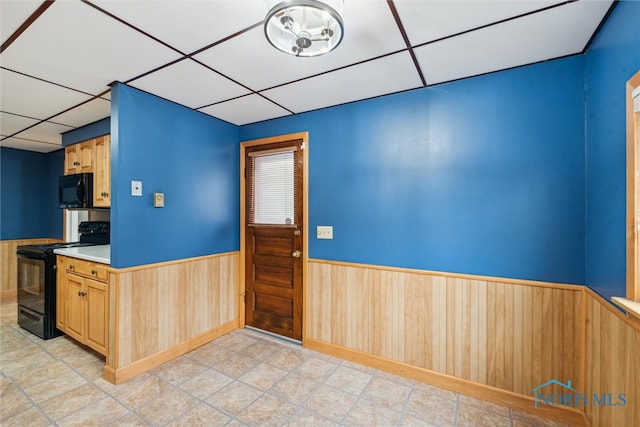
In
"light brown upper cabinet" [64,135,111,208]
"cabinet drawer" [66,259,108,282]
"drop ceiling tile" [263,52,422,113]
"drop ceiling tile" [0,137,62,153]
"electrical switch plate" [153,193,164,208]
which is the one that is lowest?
"cabinet drawer" [66,259,108,282]

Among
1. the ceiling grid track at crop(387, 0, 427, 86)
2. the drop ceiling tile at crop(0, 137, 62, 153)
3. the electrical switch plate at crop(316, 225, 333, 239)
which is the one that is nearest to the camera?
the ceiling grid track at crop(387, 0, 427, 86)

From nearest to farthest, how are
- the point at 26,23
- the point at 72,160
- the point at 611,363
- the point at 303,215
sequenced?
1. the point at 611,363
2. the point at 26,23
3. the point at 303,215
4. the point at 72,160

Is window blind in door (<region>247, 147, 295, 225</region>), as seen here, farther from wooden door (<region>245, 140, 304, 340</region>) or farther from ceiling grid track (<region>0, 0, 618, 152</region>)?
ceiling grid track (<region>0, 0, 618, 152</region>)

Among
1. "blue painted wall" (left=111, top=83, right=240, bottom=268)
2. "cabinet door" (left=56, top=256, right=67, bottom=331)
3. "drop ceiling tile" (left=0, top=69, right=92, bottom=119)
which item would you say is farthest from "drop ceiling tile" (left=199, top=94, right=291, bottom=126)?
"cabinet door" (left=56, top=256, right=67, bottom=331)

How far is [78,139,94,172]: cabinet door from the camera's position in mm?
3324

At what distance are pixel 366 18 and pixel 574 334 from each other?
2426 mm

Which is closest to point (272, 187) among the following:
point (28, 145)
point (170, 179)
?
point (170, 179)

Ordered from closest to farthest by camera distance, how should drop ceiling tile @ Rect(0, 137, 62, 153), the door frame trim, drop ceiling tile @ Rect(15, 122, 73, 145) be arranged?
the door frame trim, drop ceiling tile @ Rect(15, 122, 73, 145), drop ceiling tile @ Rect(0, 137, 62, 153)

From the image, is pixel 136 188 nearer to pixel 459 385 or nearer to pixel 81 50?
pixel 81 50

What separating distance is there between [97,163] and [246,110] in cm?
182

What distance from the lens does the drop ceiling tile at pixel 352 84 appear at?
209cm

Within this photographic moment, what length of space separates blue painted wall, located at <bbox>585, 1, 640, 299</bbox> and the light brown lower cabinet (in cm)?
356

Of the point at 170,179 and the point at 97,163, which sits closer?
the point at 170,179

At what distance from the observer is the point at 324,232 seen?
9.55 ft
